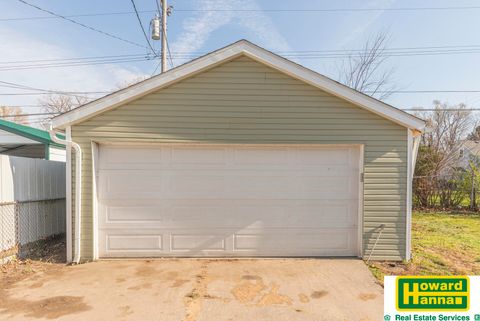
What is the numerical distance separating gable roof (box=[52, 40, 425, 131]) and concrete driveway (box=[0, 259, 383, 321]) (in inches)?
105

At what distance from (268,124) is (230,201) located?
5.31ft

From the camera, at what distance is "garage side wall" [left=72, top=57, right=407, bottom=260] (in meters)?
4.95

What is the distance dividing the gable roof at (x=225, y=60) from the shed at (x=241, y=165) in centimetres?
2

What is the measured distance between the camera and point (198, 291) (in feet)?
12.6

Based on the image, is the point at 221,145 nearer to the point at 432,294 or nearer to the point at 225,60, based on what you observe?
the point at 225,60

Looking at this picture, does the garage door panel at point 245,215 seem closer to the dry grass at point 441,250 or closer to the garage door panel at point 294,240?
the garage door panel at point 294,240

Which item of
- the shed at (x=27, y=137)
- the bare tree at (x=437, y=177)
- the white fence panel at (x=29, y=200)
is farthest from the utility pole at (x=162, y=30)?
the bare tree at (x=437, y=177)

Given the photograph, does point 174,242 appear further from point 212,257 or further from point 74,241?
point 74,241

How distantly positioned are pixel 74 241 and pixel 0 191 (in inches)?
57.4

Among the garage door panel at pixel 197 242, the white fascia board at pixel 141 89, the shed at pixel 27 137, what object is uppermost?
the white fascia board at pixel 141 89

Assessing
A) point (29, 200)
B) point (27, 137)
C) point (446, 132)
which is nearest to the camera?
point (29, 200)

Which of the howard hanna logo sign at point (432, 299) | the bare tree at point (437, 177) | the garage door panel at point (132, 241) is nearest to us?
the howard hanna logo sign at point (432, 299)

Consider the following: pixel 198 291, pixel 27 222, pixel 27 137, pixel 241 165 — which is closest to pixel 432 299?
pixel 198 291

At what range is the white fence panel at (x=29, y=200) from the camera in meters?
4.70
